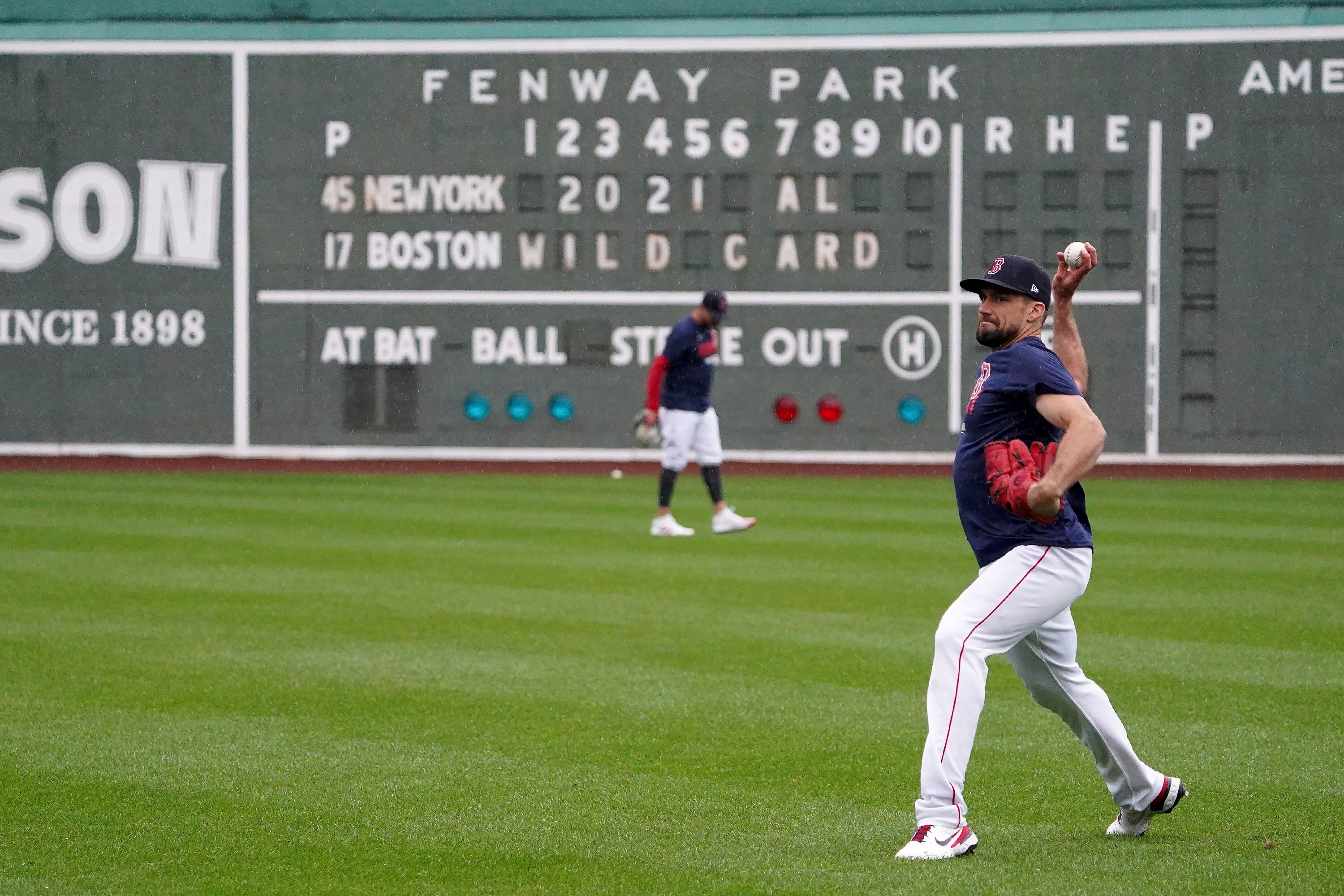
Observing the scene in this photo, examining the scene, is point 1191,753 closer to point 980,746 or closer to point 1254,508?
point 980,746

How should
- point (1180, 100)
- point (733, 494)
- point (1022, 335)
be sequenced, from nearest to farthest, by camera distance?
1. point (1022, 335)
2. point (733, 494)
3. point (1180, 100)

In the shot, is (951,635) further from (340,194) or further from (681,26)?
(681,26)

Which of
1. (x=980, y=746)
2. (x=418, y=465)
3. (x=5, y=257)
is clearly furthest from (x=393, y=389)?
(x=980, y=746)

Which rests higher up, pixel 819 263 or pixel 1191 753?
pixel 819 263

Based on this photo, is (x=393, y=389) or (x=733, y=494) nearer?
(x=733, y=494)

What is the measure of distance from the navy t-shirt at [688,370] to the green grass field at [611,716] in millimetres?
1341

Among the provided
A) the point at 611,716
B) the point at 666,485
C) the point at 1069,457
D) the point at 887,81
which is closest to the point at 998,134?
the point at 887,81

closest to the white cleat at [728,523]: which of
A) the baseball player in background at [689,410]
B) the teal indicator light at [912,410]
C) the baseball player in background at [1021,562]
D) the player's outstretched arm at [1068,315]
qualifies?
the baseball player in background at [689,410]

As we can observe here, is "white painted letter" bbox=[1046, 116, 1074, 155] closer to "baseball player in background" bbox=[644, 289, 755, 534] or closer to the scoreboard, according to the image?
the scoreboard

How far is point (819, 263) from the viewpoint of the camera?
20703 mm

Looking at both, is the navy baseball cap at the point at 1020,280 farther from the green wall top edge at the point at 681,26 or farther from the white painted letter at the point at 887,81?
the green wall top edge at the point at 681,26

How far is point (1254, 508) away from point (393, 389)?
10866mm

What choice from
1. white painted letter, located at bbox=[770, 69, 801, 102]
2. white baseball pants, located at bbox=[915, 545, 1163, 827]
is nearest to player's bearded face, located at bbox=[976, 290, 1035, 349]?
white baseball pants, located at bbox=[915, 545, 1163, 827]

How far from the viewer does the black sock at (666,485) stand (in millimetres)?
13477
